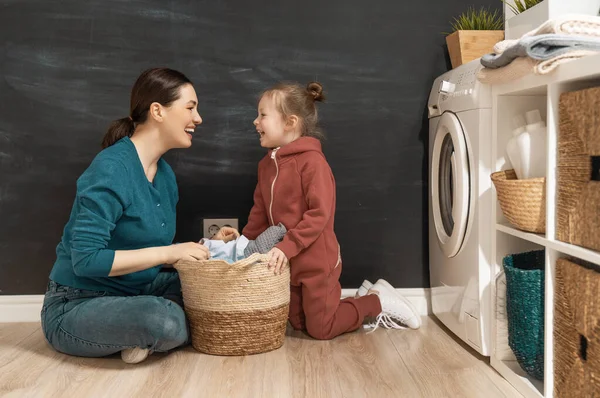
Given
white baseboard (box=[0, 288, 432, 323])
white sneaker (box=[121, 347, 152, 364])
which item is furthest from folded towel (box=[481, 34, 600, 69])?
white baseboard (box=[0, 288, 432, 323])

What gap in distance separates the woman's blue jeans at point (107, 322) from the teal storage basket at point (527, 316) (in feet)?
3.50

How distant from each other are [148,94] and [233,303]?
777 millimetres

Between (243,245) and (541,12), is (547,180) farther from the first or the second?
(243,245)

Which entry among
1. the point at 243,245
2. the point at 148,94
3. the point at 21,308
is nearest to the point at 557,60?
the point at 243,245

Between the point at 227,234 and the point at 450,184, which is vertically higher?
the point at 450,184

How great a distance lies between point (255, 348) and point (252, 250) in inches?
13.4

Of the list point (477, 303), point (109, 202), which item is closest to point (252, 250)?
point (109, 202)

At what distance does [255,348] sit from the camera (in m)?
2.29

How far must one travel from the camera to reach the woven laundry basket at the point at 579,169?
1.55 meters

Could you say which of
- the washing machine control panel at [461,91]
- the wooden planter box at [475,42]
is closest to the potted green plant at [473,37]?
the wooden planter box at [475,42]

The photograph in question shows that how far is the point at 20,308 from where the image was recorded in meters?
2.77

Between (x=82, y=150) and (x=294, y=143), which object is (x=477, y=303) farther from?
(x=82, y=150)

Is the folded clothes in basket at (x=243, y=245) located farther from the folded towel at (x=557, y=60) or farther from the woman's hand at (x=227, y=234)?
the folded towel at (x=557, y=60)

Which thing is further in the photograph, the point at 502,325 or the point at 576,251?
the point at 502,325
